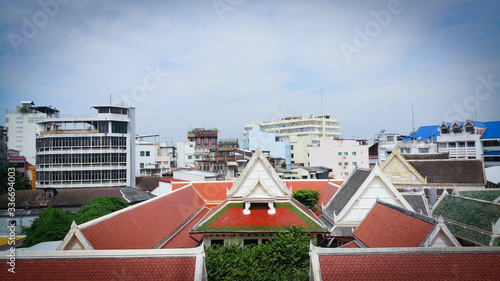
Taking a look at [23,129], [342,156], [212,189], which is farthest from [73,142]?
[342,156]

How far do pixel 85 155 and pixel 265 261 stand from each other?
42.3 meters

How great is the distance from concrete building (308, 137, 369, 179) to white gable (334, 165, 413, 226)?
4758 cm

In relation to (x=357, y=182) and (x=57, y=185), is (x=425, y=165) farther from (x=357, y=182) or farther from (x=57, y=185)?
(x=57, y=185)

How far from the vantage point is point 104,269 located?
9945 mm

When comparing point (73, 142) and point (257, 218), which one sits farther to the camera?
point (73, 142)

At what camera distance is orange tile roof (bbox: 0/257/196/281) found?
9.74 m

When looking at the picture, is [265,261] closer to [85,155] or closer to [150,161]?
[85,155]

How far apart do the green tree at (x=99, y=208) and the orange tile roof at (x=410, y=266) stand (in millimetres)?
21726

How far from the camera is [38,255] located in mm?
10367

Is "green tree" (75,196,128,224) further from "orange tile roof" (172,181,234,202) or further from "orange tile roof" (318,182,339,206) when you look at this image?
"orange tile roof" (318,182,339,206)

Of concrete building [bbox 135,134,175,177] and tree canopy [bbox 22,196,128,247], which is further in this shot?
concrete building [bbox 135,134,175,177]

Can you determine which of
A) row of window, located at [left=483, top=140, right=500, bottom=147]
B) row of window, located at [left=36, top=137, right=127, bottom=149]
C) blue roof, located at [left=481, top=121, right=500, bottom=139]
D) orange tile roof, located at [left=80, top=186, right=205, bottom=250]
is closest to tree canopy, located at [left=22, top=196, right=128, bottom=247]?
orange tile roof, located at [left=80, top=186, right=205, bottom=250]

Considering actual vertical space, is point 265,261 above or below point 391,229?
below

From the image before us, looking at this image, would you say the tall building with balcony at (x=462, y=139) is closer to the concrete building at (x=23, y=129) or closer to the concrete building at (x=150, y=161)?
the concrete building at (x=150, y=161)
